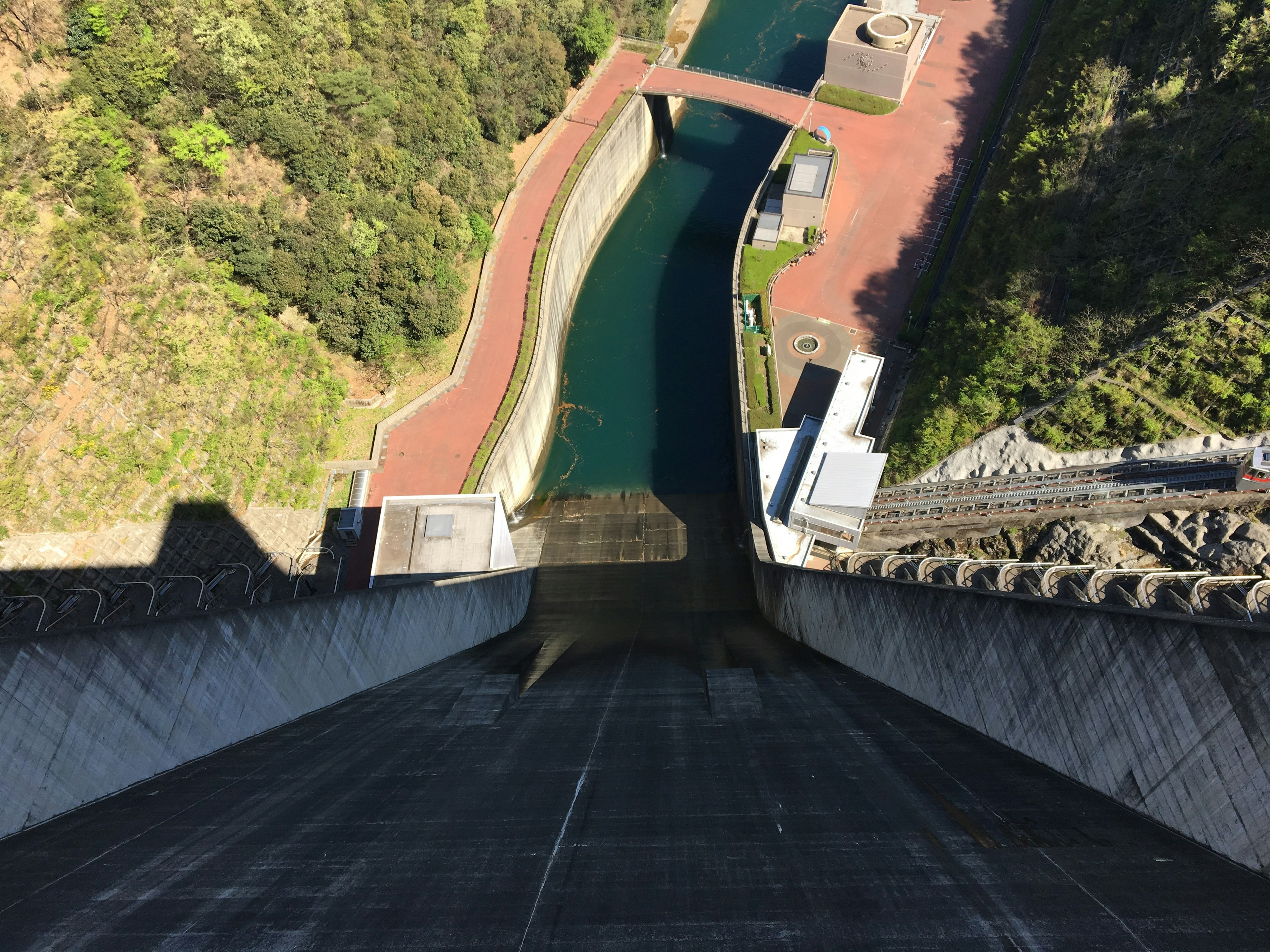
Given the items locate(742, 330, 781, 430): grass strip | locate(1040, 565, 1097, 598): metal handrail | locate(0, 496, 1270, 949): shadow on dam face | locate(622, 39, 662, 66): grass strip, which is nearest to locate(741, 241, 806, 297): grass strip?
locate(742, 330, 781, 430): grass strip

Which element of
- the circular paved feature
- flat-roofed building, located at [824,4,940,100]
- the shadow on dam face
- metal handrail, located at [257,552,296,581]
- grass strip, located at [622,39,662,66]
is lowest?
the shadow on dam face

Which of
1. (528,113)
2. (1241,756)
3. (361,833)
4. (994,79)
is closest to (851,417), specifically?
(1241,756)

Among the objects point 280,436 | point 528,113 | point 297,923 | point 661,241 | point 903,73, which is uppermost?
point 903,73

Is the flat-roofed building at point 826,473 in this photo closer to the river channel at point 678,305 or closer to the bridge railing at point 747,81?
the river channel at point 678,305

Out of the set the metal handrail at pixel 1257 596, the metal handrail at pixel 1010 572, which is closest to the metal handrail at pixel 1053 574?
the metal handrail at pixel 1010 572

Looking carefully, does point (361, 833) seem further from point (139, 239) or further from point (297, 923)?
point (139, 239)

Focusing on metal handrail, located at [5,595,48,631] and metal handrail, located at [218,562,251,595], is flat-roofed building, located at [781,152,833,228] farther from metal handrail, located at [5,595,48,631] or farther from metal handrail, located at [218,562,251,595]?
metal handrail, located at [5,595,48,631]
